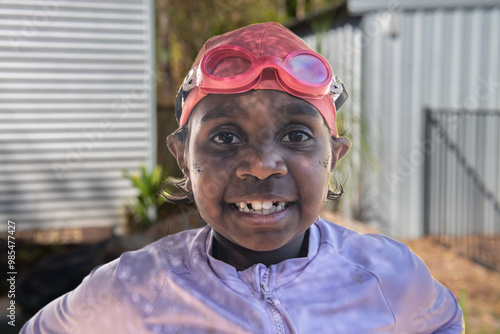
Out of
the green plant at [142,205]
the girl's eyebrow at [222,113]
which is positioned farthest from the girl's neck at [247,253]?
the green plant at [142,205]

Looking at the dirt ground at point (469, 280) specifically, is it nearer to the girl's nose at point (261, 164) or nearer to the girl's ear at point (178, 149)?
the girl's ear at point (178, 149)

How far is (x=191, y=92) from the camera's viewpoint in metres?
1.37

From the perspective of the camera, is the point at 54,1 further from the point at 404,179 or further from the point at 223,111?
the point at 223,111

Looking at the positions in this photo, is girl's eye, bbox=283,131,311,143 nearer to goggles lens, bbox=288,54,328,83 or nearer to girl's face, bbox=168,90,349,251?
girl's face, bbox=168,90,349,251

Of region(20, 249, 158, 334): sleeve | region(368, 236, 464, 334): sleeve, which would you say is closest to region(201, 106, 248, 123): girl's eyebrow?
region(20, 249, 158, 334): sleeve

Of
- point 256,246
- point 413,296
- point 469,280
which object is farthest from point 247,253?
point 469,280

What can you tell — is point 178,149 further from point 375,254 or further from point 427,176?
point 427,176

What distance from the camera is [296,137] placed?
131cm

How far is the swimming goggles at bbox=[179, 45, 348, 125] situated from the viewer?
4.14 feet

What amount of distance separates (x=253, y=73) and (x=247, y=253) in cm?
47

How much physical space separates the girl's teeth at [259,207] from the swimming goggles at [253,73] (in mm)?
258

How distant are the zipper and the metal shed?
5097 millimetres

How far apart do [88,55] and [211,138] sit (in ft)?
17.2

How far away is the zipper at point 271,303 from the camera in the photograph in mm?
1319
